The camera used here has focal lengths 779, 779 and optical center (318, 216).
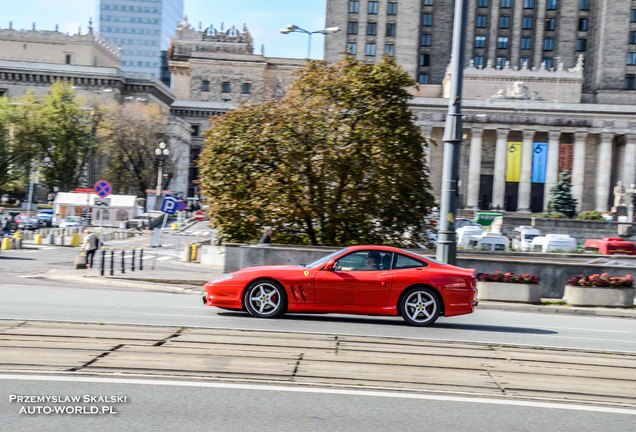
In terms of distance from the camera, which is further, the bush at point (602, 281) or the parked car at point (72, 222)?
the parked car at point (72, 222)

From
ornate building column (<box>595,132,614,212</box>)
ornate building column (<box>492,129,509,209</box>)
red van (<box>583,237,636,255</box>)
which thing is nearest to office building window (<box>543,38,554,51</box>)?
ornate building column (<box>595,132,614,212</box>)

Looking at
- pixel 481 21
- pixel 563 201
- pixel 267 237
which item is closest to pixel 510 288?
pixel 267 237

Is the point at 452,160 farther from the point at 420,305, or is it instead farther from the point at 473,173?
the point at 473,173

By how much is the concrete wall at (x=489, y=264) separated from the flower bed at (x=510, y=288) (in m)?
1.79

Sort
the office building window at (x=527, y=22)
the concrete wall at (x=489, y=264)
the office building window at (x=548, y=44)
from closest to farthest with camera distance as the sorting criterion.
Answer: the concrete wall at (x=489, y=264), the office building window at (x=548, y=44), the office building window at (x=527, y=22)

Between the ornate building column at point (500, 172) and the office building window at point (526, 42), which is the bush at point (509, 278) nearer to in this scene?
the ornate building column at point (500, 172)

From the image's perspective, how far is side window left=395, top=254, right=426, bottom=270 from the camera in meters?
14.2

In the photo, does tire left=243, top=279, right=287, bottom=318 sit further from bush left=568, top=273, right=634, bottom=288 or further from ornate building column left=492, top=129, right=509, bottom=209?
ornate building column left=492, top=129, right=509, bottom=209

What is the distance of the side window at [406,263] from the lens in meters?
14.2

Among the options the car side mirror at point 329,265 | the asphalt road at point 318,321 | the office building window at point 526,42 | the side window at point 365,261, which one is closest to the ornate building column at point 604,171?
the office building window at point 526,42

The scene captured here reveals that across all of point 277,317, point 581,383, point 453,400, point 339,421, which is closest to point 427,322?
point 277,317

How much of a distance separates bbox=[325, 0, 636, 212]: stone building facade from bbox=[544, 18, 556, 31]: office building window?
151 millimetres

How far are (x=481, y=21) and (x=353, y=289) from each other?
111026mm

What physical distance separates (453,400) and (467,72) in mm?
102064
